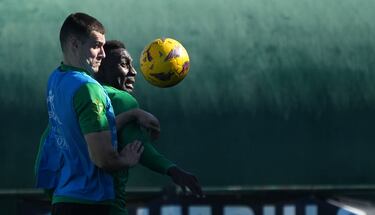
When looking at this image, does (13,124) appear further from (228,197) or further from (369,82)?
(369,82)

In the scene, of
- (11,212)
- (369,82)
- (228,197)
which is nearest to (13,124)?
(11,212)

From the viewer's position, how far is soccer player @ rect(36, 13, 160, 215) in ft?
11.1

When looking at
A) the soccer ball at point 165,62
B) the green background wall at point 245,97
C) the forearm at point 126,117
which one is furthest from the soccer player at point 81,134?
the green background wall at point 245,97

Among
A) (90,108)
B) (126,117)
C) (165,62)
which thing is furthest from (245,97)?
(90,108)

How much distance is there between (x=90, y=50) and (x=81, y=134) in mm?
322

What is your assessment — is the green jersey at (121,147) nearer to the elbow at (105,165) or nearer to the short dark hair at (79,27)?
the elbow at (105,165)

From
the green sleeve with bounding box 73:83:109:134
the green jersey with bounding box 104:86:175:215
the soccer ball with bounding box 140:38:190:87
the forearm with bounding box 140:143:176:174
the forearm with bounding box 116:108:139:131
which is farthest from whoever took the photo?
the soccer ball with bounding box 140:38:190:87

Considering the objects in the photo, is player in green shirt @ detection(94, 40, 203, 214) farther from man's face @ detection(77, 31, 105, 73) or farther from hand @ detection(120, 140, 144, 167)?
man's face @ detection(77, 31, 105, 73)

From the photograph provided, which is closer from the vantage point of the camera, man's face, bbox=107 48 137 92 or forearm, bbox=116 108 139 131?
forearm, bbox=116 108 139 131

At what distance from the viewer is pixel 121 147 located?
4031mm

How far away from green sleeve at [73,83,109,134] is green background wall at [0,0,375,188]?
1.56 m

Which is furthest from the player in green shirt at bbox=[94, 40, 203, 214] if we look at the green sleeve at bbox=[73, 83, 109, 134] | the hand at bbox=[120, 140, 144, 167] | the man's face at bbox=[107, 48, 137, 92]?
the green sleeve at bbox=[73, 83, 109, 134]

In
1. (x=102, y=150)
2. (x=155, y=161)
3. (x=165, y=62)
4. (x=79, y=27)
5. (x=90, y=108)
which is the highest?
(x=79, y=27)

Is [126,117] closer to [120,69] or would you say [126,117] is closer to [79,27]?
[120,69]
